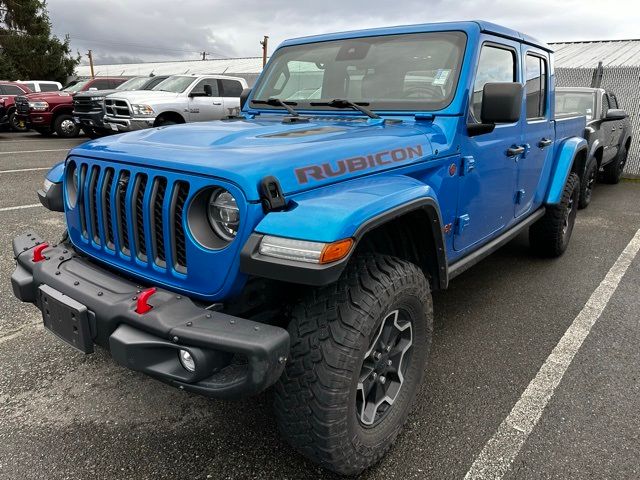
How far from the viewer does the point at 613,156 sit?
8.48 m

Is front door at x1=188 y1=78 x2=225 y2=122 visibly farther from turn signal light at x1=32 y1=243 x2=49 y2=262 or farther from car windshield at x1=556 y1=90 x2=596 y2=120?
turn signal light at x1=32 y1=243 x2=49 y2=262

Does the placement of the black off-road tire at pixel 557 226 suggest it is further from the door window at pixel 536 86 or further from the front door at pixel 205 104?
the front door at pixel 205 104

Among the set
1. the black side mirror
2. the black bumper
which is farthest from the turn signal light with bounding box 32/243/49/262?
the black side mirror

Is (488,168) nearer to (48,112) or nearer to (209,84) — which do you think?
(209,84)

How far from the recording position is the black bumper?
1615mm

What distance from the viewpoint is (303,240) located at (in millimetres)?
1675

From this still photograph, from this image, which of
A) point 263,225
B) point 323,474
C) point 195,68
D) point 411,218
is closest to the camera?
point 263,225

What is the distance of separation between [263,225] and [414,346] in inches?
41.1

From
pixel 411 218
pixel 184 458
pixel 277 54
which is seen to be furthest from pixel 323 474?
pixel 277 54

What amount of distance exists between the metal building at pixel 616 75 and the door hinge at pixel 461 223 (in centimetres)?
940

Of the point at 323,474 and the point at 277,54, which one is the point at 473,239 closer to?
the point at 323,474

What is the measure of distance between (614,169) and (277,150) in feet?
30.2

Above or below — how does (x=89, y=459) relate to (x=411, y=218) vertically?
below

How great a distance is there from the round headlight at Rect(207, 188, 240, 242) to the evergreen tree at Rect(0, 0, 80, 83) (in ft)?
105
